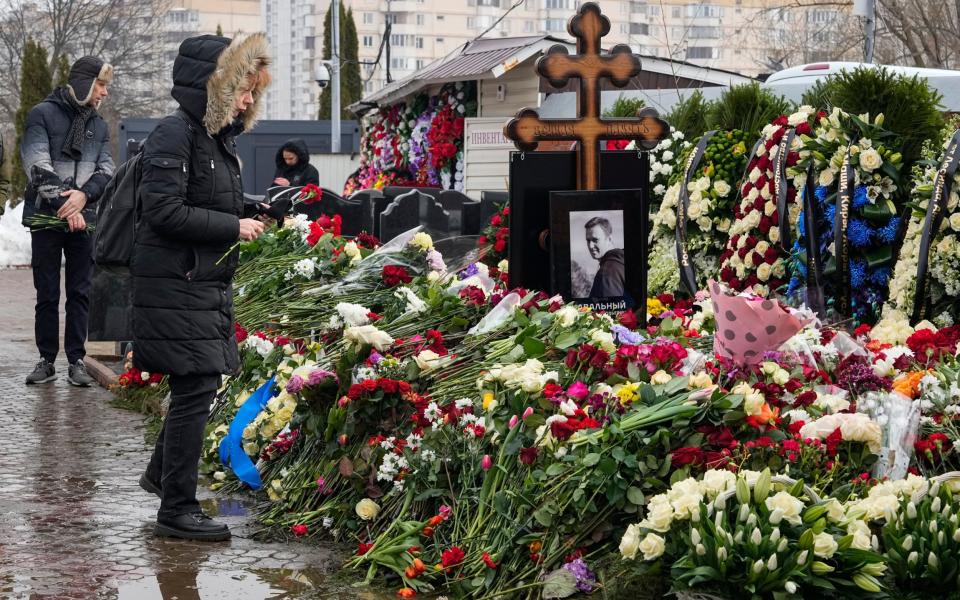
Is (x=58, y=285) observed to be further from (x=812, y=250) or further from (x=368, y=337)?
(x=812, y=250)

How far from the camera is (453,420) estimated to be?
5121mm

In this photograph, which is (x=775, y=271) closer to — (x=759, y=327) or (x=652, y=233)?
(x=652, y=233)

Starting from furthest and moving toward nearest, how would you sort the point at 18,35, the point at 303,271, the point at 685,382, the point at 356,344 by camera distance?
the point at 18,35 < the point at 303,271 < the point at 356,344 < the point at 685,382

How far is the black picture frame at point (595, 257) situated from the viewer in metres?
6.41

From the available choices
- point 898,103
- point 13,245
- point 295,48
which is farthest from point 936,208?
point 295,48

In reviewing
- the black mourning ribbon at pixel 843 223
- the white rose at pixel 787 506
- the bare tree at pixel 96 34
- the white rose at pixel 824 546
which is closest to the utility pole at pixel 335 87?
the bare tree at pixel 96 34

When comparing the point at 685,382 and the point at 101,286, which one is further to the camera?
the point at 101,286

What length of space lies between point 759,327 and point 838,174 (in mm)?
2121

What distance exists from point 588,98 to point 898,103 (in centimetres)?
164

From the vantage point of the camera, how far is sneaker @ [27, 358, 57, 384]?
9.48m

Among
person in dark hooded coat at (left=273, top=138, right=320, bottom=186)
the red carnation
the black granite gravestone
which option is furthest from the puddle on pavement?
person in dark hooded coat at (left=273, top=138, right=320, bottom=186)

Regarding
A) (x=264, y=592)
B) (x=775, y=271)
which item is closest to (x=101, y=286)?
(x=775, y=271)

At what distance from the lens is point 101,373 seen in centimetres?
973

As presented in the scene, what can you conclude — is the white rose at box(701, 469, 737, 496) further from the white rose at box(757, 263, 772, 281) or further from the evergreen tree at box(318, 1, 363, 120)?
the evergreen tree at box(318, 1, 363, 120)
